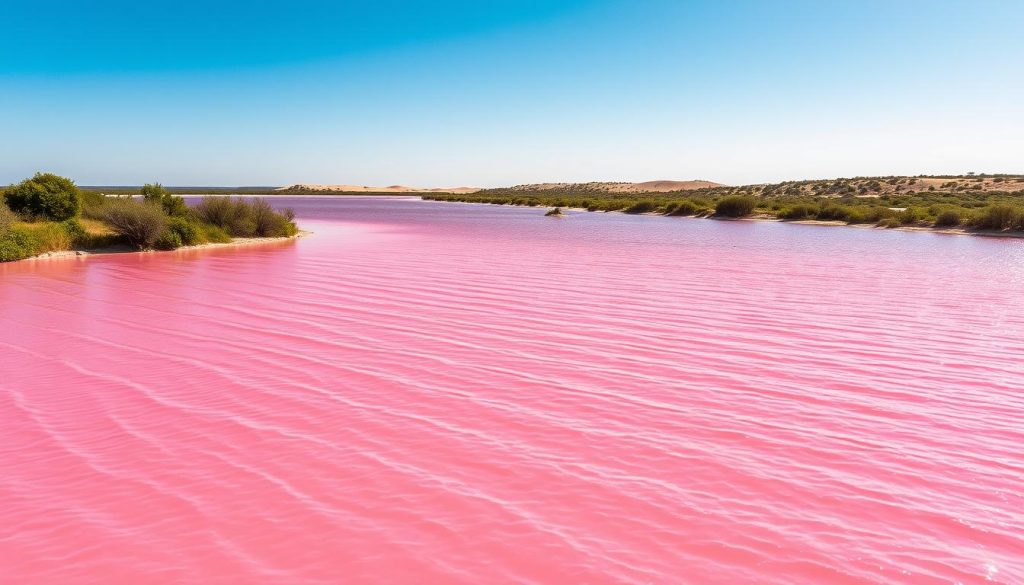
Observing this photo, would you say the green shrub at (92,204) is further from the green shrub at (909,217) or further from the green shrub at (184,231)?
the green shrub at (909,217)

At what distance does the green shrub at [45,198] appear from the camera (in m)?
19.8

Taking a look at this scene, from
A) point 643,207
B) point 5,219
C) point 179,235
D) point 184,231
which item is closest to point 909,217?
point 643,207

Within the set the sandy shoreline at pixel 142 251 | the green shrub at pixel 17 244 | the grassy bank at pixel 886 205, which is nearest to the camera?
the green shrub at pixel 17 244

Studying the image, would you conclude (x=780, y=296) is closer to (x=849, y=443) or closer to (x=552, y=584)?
(x=849, y=443)

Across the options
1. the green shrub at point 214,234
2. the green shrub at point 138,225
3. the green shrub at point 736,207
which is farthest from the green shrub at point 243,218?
the green shrub at point 736,207

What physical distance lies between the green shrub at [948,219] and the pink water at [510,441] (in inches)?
870

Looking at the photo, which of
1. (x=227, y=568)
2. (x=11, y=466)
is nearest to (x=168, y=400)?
(x=11, y=466)

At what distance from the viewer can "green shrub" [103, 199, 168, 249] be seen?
58.2 feet

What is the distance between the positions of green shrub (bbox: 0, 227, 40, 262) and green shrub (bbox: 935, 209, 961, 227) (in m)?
32.9

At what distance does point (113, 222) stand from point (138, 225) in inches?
41.2

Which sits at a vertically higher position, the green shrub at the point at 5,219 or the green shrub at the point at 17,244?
the green shrub at the point at 5,219

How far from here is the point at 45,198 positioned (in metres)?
19.8

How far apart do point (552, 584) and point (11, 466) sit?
3.40 m

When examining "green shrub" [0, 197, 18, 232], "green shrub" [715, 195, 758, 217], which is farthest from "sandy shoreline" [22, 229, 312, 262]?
"green shrub" [715, 195, 758, 217]
